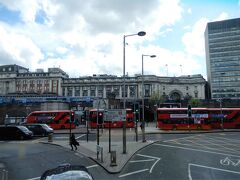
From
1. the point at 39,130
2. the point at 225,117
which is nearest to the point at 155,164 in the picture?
the point at 39,130

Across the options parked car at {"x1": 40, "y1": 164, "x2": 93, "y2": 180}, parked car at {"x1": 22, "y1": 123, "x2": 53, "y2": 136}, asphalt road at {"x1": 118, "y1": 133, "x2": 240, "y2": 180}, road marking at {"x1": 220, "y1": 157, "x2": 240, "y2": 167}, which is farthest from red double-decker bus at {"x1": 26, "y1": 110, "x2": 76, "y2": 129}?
parked car at {"x1": 40, "y1": 164, "x2": 93, "y2": 180}

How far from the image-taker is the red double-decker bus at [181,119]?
5091 centimetres

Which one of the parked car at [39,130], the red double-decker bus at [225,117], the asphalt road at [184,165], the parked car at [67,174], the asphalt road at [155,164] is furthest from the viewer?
the red double-decker bus at [225,117]

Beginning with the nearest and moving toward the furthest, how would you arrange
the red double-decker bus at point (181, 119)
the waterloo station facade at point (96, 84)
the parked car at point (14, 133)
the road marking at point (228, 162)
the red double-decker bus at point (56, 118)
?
the road marking at point (228, 162), the parked car at point (14, 133), the red double-decker bus at point (181, 119), the red double-decker bus at point (56, 118), the waterloo station facade at point (96, 84)

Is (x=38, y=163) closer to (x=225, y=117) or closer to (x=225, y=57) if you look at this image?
(x=225, y=117)

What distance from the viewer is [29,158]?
880 inches

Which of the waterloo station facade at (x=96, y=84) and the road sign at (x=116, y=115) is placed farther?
the waterloo station facade at (x=96, y=84)

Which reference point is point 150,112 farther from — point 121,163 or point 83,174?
point 83,174

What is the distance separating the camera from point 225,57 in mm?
138375

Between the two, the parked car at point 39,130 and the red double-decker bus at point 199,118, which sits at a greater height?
the red double-decker bus at point 199,118

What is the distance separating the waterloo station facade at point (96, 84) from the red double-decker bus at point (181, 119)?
83483 mm

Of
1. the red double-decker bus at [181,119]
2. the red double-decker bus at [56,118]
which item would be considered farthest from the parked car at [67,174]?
the red double-decker bus at [56,118]

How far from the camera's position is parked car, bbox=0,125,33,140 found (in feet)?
128

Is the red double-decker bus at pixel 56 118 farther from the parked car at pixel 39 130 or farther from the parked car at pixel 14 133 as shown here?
the parked car at pixel 14 133
